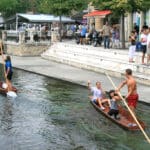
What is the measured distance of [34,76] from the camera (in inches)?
1224

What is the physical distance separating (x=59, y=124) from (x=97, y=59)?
1485cm

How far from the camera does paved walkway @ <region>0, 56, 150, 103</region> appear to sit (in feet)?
82.3

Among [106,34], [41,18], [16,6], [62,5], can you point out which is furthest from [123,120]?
[16,6]

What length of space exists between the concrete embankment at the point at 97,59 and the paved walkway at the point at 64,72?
50 cm

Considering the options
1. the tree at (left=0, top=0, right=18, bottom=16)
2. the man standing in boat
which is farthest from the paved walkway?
the tree at (left=0, top=0, right=18, bottom=16)

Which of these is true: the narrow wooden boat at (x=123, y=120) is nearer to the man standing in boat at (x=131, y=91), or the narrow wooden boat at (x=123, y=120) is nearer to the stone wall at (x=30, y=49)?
the man standing in boat at (x=131, y=91)

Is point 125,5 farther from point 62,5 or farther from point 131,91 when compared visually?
point 131,91

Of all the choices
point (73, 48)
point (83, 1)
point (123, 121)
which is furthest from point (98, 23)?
point (123, 121)

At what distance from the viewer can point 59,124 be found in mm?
18219

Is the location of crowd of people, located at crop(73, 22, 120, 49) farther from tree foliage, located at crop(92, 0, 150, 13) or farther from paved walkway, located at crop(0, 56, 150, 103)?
paved walkway, located at crop(0, 56, 150, 103)

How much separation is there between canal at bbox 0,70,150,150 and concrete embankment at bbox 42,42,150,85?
3.45 meters

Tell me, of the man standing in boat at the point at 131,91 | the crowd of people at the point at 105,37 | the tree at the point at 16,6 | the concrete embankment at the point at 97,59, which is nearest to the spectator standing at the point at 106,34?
the crowd of people at the point at 105,37

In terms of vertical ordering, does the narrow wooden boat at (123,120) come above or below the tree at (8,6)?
below

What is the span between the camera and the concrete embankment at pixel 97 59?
2709 cm
